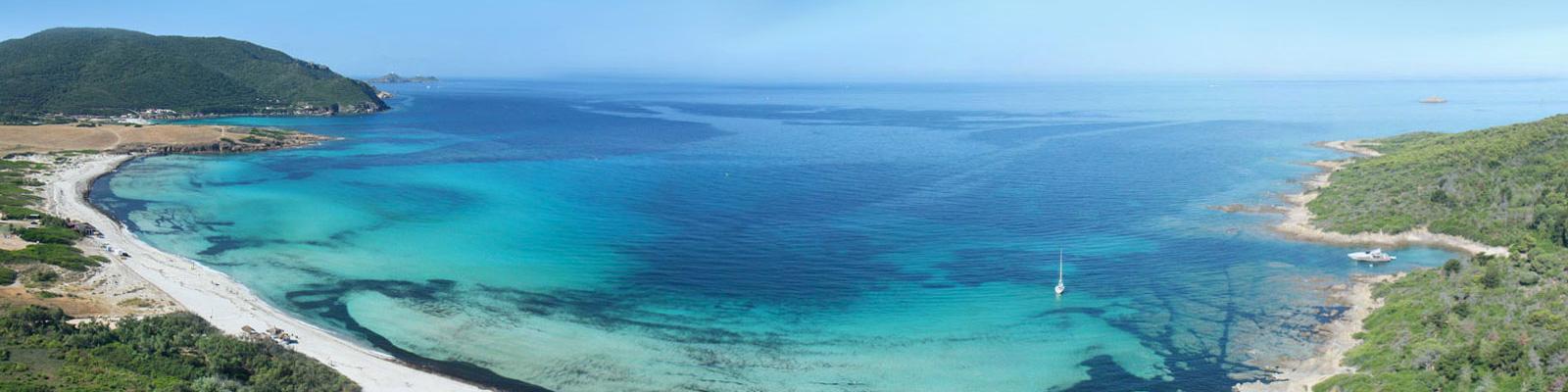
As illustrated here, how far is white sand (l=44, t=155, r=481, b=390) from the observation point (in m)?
26.8

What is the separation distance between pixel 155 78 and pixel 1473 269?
15720 centimetres

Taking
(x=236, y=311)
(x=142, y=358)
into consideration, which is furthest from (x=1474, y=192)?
(x=142, y=358)

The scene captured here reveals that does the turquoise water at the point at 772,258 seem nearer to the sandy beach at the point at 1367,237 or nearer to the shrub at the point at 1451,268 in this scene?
the sandy beach at the point at 1367,237

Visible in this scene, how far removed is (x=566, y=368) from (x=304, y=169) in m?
58.1

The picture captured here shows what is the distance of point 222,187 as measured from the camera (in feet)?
212

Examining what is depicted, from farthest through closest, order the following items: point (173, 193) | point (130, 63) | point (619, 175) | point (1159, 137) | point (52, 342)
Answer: point (130, 63) → point (1159, 137) → point (619, 175) → point (173, 193) → point (52, 342)

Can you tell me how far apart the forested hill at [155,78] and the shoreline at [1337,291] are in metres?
130

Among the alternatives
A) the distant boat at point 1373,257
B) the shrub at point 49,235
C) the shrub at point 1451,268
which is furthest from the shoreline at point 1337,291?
the shrub at point 49,235

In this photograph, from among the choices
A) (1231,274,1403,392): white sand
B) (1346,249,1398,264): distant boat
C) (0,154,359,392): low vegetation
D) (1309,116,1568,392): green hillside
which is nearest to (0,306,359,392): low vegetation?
(0,154,359,392): low vegetation

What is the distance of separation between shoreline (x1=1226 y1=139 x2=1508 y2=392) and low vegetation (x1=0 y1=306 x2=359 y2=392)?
26.6m

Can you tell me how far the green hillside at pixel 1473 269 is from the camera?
78.2ft

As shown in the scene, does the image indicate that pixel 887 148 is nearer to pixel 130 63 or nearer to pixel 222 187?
pixel 222 187

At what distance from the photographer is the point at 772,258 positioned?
135 feet

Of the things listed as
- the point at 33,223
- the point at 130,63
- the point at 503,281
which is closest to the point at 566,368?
the point at 503,281
